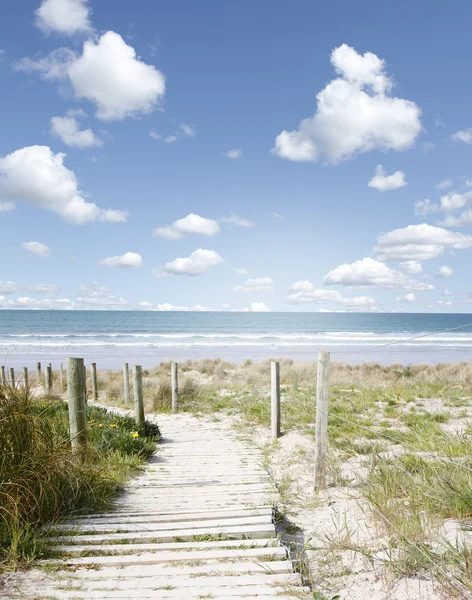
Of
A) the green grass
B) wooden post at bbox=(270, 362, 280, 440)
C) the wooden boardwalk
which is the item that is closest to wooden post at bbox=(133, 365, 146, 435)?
wooden post at bbox=(270, 362, 280, 440)

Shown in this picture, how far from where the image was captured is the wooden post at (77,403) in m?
5.50

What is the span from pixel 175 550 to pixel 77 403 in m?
2.61

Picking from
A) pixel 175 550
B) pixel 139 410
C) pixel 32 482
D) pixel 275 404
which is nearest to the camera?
pixel 175 550

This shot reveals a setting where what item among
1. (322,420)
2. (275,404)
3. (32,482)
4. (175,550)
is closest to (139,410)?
(275,404)

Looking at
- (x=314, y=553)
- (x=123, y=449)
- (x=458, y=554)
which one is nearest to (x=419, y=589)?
(x=458, y=554)

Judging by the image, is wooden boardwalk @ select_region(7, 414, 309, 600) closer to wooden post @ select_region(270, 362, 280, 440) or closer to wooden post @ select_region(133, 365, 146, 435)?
wooden post @ select_region(133, 365, 146, 435)

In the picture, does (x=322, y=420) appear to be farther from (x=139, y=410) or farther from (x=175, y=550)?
(x=139, y=410)

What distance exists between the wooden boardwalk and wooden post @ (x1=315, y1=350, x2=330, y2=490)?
703mm

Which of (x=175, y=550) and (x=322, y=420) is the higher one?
(x=322, y=420)

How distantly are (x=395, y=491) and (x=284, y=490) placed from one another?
5.21 ft

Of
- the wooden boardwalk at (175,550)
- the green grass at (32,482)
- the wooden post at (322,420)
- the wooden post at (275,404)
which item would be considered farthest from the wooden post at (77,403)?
the wooden post at (275,404)

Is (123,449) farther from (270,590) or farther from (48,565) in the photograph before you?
(270,590)

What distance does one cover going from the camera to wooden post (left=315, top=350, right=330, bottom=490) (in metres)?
5.70

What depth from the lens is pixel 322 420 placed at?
18.9 ft
